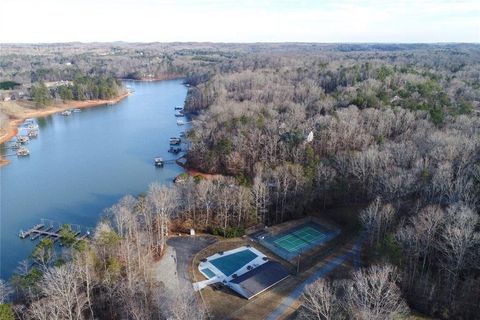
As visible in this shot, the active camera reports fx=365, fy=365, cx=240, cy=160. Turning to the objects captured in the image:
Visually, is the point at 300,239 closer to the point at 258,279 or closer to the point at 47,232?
the point at 258,279

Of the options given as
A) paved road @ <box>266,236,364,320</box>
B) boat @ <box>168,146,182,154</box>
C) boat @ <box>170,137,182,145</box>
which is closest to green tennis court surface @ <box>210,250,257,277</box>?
paved road @ <box>266,236,364,320</box>

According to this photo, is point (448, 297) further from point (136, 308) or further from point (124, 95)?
point (124, 95)

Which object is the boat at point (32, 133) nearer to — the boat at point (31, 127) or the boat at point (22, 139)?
the boat at point (31, 127)

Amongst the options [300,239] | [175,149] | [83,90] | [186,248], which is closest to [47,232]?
[186,248]

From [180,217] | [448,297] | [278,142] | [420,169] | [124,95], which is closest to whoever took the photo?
[448,297]

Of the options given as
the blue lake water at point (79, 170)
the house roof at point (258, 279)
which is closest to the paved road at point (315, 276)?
the house roof at point (258, 279)

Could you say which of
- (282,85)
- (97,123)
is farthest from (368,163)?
(97,123)

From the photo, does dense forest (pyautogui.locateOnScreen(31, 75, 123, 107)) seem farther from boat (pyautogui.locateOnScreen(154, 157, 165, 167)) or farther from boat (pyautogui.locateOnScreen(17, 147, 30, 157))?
boat (pyautogui.locateOnScreen(154, 157, 165, 167))
